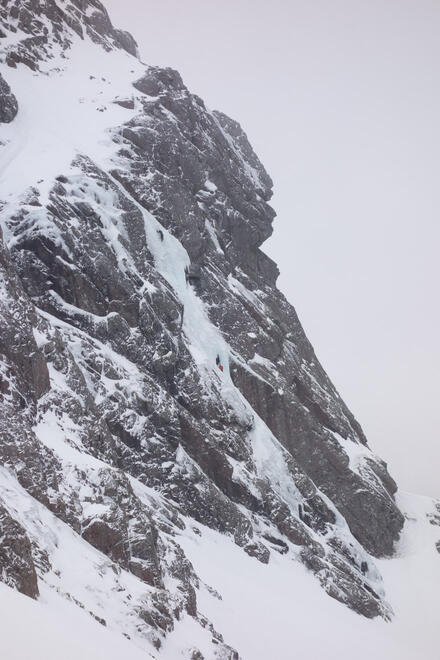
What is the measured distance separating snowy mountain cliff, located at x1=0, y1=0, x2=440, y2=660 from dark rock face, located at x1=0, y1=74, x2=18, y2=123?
0.23 m

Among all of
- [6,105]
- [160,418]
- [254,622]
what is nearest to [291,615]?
[254,622]

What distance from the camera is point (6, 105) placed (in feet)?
145

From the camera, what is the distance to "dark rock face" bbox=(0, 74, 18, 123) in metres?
43.7

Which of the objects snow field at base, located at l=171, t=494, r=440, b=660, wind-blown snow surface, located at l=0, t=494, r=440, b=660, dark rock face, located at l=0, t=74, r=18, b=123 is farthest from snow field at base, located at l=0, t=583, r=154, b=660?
dark rock face, located at l=0, t=74, r=18, b=123

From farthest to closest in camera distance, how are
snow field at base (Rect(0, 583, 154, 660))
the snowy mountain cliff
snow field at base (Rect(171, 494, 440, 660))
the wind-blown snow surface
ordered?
snow field at base (Rect(171, 494, 440, 660)), the snowy mountain cliff, the wind-blown snow surface, snow field at base (Rect(0, 583, 154, 660))

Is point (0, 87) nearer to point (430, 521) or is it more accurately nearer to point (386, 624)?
point (386, 624)

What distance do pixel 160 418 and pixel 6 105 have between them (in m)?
A: 30.7

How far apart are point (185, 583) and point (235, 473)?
49.7 ft

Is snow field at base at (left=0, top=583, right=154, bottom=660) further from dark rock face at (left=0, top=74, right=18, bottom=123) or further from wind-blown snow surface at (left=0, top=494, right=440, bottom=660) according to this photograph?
dark rock face at (left=0, top=74, right=18, bottom=123)

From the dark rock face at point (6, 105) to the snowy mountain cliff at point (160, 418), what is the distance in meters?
0.23

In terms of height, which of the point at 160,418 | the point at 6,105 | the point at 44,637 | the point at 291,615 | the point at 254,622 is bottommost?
the point at 254,622

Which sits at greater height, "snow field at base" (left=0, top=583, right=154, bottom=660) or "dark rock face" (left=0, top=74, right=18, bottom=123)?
"dark rock face" (left=0, top=74, right=18, bottom=123)

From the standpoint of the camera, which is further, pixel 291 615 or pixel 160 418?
pixel 160 418

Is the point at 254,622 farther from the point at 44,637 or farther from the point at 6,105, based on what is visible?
the point at 6,105
